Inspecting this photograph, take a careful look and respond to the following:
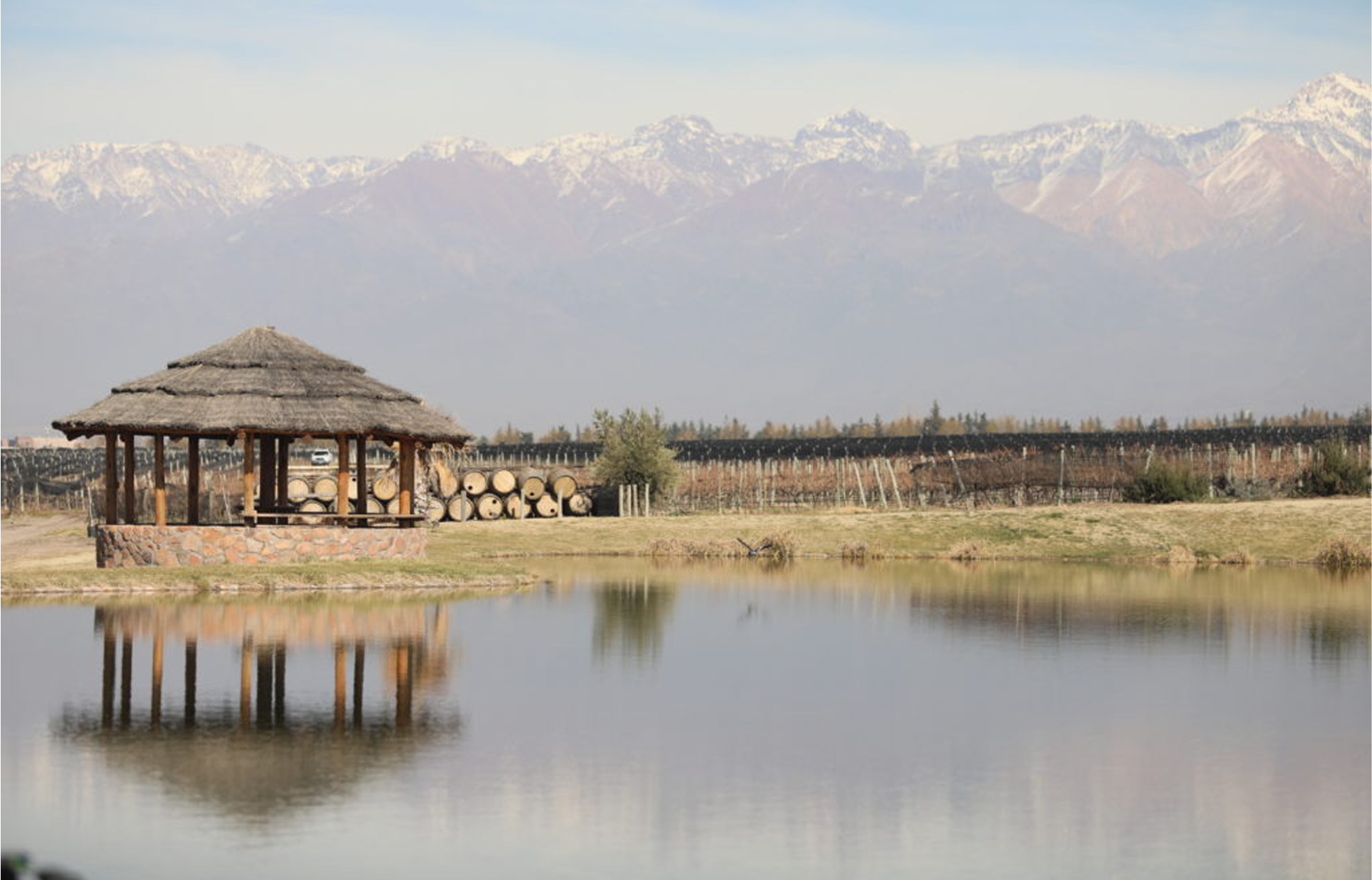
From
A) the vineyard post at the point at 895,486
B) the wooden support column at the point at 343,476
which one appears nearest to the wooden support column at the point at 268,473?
the wooden support column at the point at 343,476

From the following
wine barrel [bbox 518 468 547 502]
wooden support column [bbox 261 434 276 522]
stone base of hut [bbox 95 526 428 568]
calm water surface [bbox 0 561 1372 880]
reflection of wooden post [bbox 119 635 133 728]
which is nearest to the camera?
calm water surface [bbox 0 561 1372 880]

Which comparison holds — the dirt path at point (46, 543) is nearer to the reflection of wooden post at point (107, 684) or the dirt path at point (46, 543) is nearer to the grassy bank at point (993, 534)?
the grassy bank at point (993, 534)

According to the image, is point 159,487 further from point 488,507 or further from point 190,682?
point 488,507

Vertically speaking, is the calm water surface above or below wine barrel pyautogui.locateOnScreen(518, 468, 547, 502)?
below

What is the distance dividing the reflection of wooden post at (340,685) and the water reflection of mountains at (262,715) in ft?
0.10

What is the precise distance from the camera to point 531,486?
58281 mm

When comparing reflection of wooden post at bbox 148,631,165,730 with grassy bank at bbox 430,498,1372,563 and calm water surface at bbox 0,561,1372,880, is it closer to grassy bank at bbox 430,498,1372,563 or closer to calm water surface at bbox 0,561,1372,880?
calm water surface at bbox 0,561,1372,880

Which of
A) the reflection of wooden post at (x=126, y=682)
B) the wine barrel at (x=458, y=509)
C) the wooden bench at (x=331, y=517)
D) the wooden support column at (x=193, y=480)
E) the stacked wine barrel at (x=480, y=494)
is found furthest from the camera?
the wine barrel at (x=458, y=509)

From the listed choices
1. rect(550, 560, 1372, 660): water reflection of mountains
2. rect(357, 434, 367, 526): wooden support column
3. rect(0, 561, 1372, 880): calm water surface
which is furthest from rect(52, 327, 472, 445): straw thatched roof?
rect(0, 561, 1372, 880): calm water surface

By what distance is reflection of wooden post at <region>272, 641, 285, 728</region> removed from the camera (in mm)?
19703

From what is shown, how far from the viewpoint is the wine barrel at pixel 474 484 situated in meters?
57.4

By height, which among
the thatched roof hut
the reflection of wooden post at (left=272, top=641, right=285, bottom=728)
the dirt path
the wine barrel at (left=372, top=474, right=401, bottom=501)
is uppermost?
the thatched roof hut

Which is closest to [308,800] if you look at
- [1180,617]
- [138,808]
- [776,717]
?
[138,808]

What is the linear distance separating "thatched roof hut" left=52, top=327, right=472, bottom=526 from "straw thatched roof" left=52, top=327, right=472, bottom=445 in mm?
28
